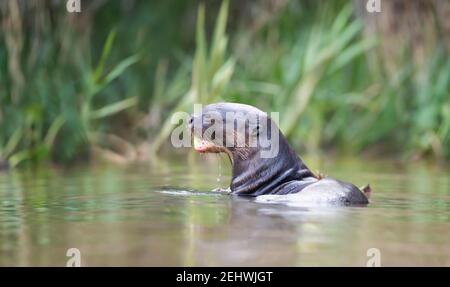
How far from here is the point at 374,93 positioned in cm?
1177

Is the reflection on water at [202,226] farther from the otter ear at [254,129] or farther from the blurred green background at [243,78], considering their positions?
the blurred green background at [243,78]

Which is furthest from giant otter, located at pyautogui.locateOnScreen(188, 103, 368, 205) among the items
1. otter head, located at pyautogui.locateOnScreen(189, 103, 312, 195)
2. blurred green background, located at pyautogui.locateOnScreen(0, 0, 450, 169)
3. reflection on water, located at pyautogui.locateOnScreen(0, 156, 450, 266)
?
blurred green background, located at pyautogui.locateOnScreen(0, 0, 450, 169)

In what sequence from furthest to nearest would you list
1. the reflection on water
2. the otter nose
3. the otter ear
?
the otter nose → the otter ear → the reflection on water

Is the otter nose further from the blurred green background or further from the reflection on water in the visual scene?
the blurred green background

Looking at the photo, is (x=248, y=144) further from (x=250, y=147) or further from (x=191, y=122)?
(x=191, y=122)

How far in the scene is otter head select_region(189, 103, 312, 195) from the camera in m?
6.57

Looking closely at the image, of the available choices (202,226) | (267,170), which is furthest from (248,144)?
(202,226)

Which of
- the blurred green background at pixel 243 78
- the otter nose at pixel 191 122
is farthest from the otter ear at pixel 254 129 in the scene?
the blurred green background at pixel 243 78

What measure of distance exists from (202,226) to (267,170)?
5.68ft

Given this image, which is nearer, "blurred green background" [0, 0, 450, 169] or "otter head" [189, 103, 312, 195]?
"otter head" [189, 103, 312, 195]

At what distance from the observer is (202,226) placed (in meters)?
4.98

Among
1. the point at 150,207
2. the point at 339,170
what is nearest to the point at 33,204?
the point at 150,207

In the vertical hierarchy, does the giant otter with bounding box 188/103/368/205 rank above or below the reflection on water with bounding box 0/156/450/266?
above

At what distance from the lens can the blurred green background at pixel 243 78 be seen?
31.8 ft
